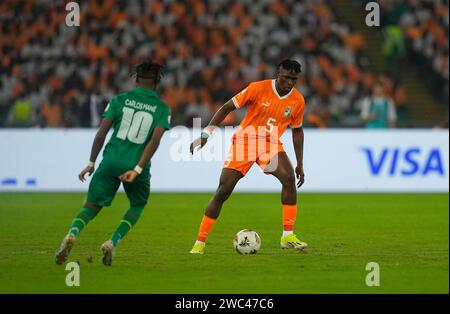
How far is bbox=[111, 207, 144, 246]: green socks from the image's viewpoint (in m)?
9.56

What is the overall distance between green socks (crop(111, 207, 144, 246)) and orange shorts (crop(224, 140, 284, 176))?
145 centimetres

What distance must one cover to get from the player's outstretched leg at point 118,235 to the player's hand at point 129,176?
0.66m

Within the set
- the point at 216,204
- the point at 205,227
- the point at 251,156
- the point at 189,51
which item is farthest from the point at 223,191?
the point at 189,51

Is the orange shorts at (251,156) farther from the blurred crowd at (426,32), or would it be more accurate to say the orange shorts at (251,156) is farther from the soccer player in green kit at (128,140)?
the blurred crowd at (426,32)

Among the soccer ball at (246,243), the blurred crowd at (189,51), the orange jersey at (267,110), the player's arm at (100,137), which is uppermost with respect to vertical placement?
the blurred crowd at (189,51)

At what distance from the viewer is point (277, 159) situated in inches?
427

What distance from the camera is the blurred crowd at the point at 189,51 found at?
2347 cm

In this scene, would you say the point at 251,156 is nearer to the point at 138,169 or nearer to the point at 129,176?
the point at 138,169

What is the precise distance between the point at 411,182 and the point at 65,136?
286 inches

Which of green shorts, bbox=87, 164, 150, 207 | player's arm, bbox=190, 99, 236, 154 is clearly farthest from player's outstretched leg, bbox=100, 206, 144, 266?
player's arm, bbox=190, 99, 236, 154

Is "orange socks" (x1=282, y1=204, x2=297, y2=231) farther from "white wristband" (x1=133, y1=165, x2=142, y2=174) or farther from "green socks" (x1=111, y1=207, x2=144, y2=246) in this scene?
"white wristband" (x1=133, y1=165, x2=142, y2=174)

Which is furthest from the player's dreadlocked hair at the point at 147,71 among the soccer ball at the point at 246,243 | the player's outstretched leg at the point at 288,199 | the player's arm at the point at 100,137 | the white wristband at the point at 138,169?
the soccer ball at the point at 246,243

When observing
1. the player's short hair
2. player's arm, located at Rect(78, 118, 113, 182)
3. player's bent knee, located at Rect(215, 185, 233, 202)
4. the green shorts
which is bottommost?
player's bent knee, located at Rect(215, 185, 233, 202)
